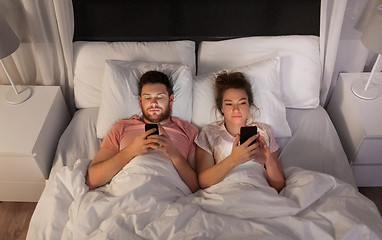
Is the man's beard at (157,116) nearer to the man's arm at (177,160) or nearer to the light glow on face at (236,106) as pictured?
the man's arm at (177,160)

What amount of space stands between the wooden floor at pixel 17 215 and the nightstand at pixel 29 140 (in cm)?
7

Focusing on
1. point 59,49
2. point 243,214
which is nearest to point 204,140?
point 243,214

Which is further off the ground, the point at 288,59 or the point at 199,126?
the point at 288,59

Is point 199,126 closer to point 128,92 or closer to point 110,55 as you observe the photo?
point 128,92

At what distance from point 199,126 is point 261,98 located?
1.19 ft

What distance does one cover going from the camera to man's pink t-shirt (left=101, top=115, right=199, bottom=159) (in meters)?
1.64

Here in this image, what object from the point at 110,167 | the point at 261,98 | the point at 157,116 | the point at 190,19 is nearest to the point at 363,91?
the point at 261,98

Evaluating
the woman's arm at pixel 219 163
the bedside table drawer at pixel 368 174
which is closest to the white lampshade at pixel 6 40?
the woman's arm at pixel 219 163

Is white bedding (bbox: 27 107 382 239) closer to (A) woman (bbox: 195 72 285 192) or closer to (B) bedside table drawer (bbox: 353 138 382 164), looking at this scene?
(A) woman (bbox: 195 72 285 192)

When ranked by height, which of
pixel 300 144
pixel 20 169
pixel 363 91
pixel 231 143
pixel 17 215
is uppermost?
pixel 363 91

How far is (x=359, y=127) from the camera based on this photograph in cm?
177

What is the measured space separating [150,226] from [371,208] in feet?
2.87

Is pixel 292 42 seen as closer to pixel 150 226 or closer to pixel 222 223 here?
pixel 222 223

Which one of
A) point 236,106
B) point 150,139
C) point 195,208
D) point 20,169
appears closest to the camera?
point 195,208
